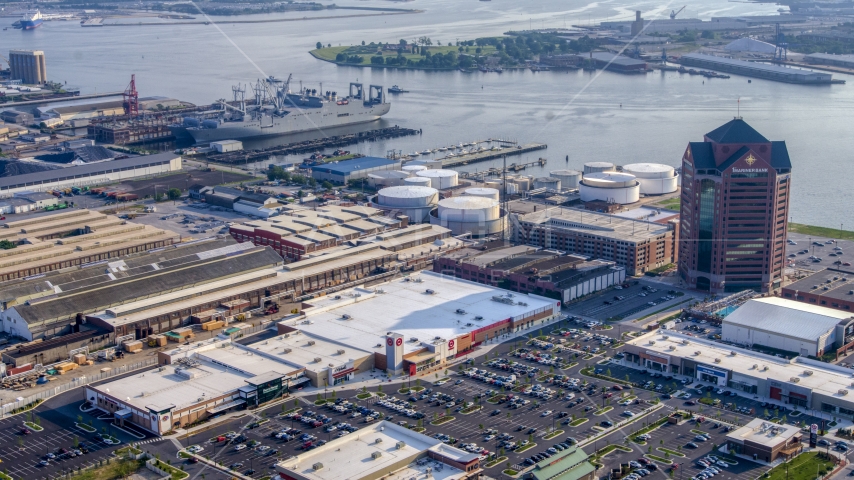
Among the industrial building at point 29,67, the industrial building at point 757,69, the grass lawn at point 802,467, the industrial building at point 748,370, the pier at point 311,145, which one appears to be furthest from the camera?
the industrial building at point 29,67

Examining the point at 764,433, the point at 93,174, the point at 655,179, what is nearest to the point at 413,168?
the point at 655,179

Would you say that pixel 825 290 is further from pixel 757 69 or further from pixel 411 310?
pixel 757 69

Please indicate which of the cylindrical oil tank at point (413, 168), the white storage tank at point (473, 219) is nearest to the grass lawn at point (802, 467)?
the white storage tank at point (473, 219)

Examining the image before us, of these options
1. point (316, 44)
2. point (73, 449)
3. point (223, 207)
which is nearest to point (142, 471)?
point (73, 449)

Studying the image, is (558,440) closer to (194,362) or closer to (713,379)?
(713,379)

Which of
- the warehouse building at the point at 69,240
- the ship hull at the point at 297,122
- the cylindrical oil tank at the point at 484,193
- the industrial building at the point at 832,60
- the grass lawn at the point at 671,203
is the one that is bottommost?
the grass lawn at the point at 671,203

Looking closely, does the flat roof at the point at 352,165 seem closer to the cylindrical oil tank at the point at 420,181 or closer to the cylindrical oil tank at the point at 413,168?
the cylindrical oil tank at the point at 413,168
